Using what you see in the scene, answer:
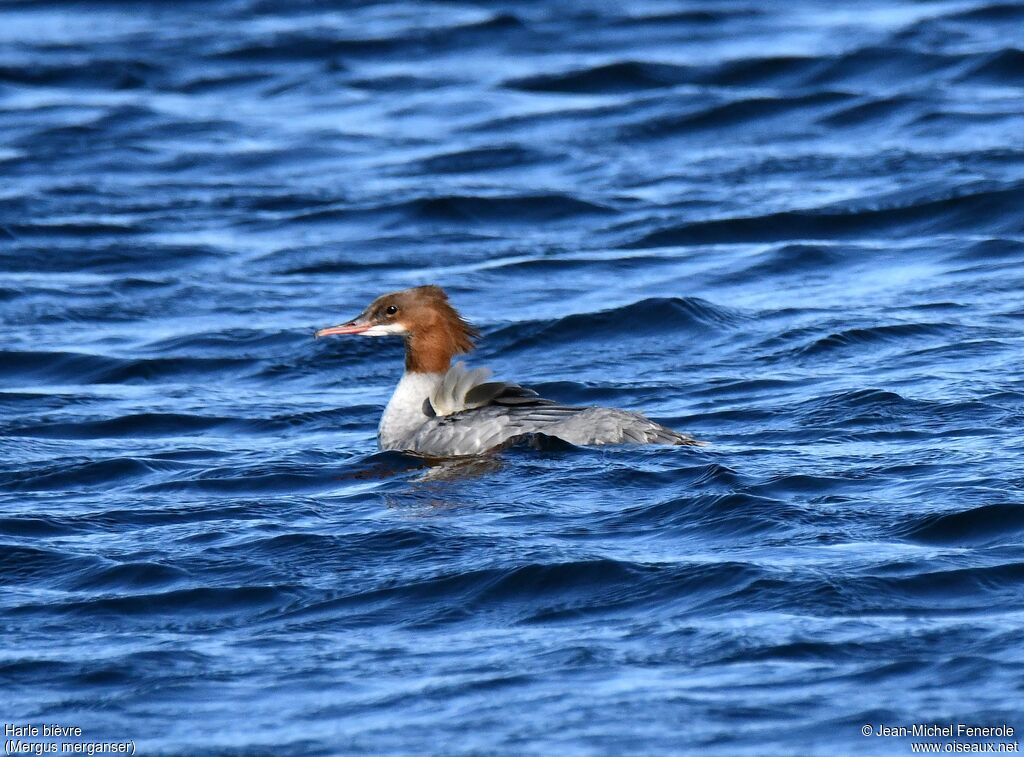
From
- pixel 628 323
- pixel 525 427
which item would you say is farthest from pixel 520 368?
pixel 525 427

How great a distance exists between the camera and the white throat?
1055cm

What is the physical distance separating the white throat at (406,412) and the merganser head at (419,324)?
72 mm

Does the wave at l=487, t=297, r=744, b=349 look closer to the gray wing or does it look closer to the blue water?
the blue water

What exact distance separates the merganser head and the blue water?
26.9 inches

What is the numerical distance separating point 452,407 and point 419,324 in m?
0.64

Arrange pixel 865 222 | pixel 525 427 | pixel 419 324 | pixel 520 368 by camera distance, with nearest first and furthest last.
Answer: pixel 525 427
pixel 419 324
pixel 520 368
pixel 865 222

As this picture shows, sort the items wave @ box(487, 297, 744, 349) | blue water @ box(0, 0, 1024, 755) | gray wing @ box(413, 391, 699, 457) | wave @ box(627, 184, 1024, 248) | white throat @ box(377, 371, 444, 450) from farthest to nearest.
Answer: wave @ box(627, 184, 1024, 248)
wave @ box(487, 297, 744, 349)
white throat @ box(377, 371, 444, 450)
gray wing @ box(413, 391, 699, 457)
blue water @ box(0, 0, 1024, 755)

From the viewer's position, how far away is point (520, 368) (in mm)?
12852

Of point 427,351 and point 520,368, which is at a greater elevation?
point 427,351

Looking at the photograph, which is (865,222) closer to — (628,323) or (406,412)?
(628,323)

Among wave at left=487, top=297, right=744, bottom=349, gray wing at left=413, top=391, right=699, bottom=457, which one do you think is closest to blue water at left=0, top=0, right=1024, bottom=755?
wave at left=487, top=297, right=744, bottom=349

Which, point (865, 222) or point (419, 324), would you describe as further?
point (865, 222)

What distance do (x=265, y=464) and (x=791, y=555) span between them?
3.51 meters

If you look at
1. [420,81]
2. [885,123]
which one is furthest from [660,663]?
[420,81]
